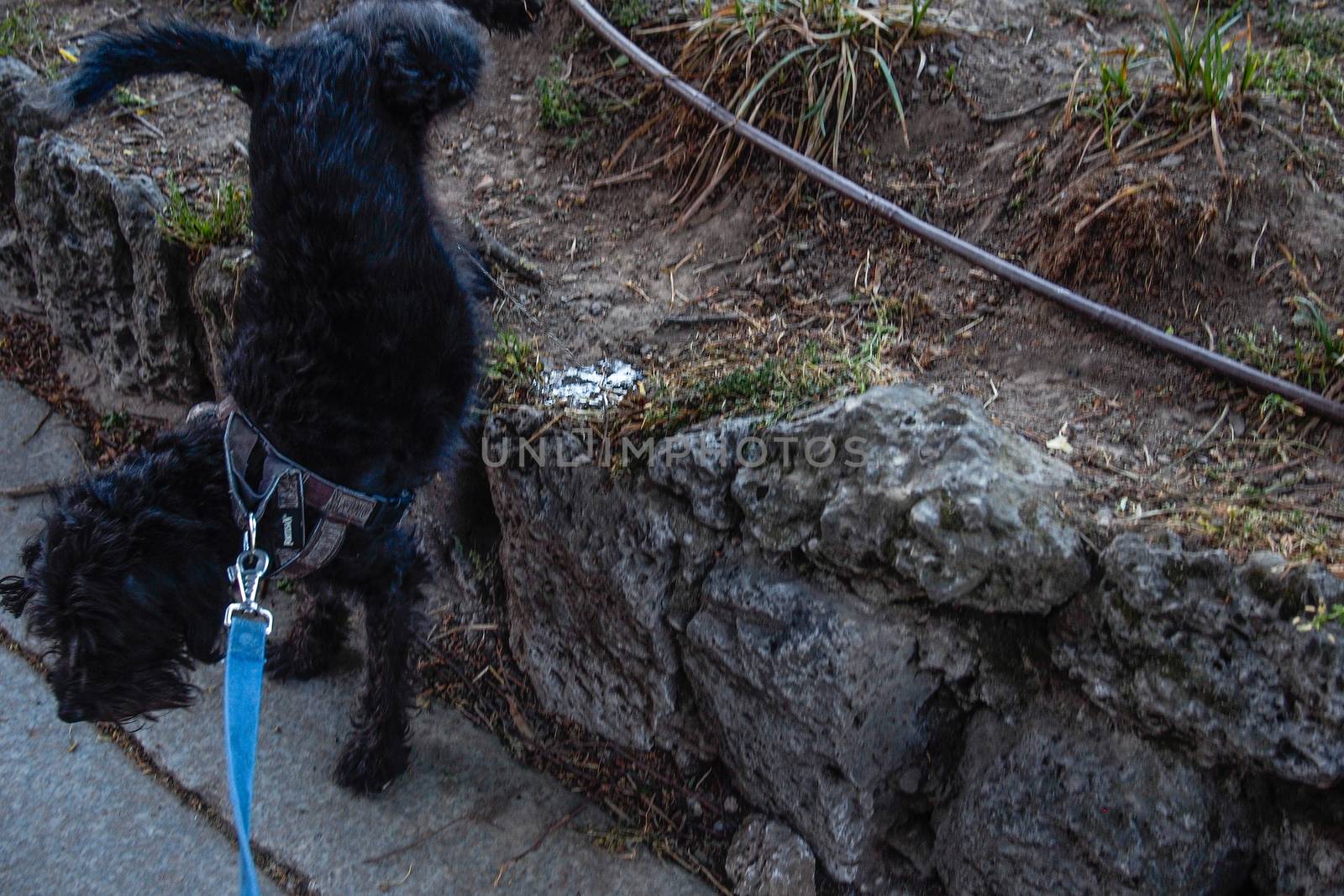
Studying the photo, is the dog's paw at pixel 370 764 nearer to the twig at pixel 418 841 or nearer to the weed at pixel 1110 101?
the twig at pixel 418 841

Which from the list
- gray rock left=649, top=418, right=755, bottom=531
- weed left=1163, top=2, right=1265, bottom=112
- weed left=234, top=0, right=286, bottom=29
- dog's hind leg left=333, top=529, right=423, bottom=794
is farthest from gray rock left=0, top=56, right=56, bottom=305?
weed left=1163, top=2, right=1265, bottom=112

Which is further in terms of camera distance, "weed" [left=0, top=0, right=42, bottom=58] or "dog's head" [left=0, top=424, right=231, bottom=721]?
"weed" [left=0, top=0, right=42, bottom=58]

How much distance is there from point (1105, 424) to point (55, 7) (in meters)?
4.92

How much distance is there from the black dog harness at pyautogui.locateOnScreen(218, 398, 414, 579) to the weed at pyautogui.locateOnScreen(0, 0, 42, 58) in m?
2.92

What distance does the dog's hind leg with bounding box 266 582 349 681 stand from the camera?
11.2 ft

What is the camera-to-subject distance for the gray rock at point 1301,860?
207 cm

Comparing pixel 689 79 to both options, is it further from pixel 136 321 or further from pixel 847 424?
pixel 136 321

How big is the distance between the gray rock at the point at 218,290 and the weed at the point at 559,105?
1.25 metres

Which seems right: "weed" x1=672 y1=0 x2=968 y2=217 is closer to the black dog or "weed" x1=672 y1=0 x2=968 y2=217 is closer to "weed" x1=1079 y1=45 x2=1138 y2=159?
"weed" x1=1079 y1=45 x2=1138 y2=159

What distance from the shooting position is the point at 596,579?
2.96 meters

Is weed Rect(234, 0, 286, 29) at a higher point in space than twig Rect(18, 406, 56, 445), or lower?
higher

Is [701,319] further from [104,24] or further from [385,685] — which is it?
[104,24]

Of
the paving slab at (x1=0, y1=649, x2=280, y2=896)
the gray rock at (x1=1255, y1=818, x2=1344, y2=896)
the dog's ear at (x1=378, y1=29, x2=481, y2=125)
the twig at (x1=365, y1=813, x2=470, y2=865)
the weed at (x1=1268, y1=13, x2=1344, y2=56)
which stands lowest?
the paving slab at (x1=0, y1=649, x2=280, y2=896)

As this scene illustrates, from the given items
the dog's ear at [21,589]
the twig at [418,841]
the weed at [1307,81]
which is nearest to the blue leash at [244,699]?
the dog's ear at [21,589]
